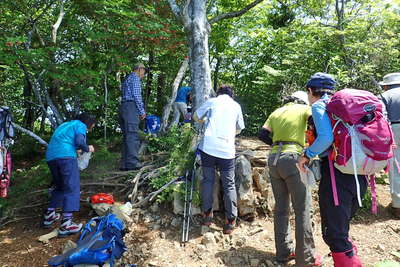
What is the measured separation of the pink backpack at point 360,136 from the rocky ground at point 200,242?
1.81 metres

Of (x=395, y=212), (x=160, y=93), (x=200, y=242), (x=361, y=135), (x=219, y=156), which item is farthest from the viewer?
(x=160, y=93)

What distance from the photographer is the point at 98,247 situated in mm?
3531

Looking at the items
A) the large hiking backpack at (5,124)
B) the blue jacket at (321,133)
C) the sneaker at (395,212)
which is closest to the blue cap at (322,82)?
the blue jacket at (321,133)

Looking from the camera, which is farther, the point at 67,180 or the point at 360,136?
the point at 67,180

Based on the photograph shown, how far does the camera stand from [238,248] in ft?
13.5

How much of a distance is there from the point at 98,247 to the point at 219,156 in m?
2.02

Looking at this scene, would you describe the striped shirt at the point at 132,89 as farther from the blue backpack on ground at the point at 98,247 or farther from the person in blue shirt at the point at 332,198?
the person in blue shirt at the point at 332,198

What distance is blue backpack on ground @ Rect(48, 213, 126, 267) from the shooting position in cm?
337

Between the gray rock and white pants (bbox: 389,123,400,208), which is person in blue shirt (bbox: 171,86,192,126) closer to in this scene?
the gray rock

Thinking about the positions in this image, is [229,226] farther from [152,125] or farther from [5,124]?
[152,125]

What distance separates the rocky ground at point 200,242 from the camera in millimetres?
3920

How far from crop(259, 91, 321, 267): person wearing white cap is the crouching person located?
2.75 feet

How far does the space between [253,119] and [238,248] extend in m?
6.34

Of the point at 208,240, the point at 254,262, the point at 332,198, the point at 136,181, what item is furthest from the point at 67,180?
the point at 332,198
